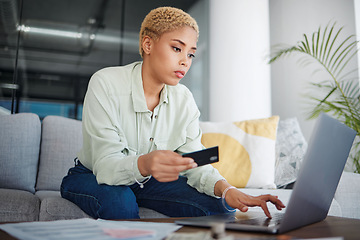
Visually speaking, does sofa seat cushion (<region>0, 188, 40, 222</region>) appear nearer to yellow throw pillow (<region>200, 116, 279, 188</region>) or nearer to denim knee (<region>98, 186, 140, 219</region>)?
denim knee (<region>98, 186, 140, 219</region>)

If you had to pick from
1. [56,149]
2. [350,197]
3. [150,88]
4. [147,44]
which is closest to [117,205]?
[150,88]

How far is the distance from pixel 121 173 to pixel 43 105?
7.23 ft

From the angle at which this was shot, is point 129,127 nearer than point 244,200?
No

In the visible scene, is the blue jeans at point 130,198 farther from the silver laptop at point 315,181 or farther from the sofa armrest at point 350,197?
the sofa armrest at point 350,197

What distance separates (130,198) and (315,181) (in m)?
0.58

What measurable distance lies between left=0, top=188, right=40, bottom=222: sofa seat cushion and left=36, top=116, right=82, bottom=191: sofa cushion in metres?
0.45

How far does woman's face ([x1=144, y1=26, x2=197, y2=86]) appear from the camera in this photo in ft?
4.26

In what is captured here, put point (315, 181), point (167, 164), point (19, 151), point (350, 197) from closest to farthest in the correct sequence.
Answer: point (315, 181) → point (167, 164) → point (350, 197) → point (19, 151)

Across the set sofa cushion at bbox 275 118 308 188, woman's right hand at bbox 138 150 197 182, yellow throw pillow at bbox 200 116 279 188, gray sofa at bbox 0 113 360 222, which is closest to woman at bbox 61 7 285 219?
woman's right hand at bbox 138 150 197 182

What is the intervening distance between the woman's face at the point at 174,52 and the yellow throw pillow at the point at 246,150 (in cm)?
76

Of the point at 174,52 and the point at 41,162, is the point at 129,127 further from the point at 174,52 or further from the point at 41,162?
the point at 41,162

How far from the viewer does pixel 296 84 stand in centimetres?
303

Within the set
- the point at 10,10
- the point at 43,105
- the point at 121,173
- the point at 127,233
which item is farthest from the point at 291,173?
the point at 10,10

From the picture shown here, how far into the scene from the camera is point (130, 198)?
1096 millimetres
